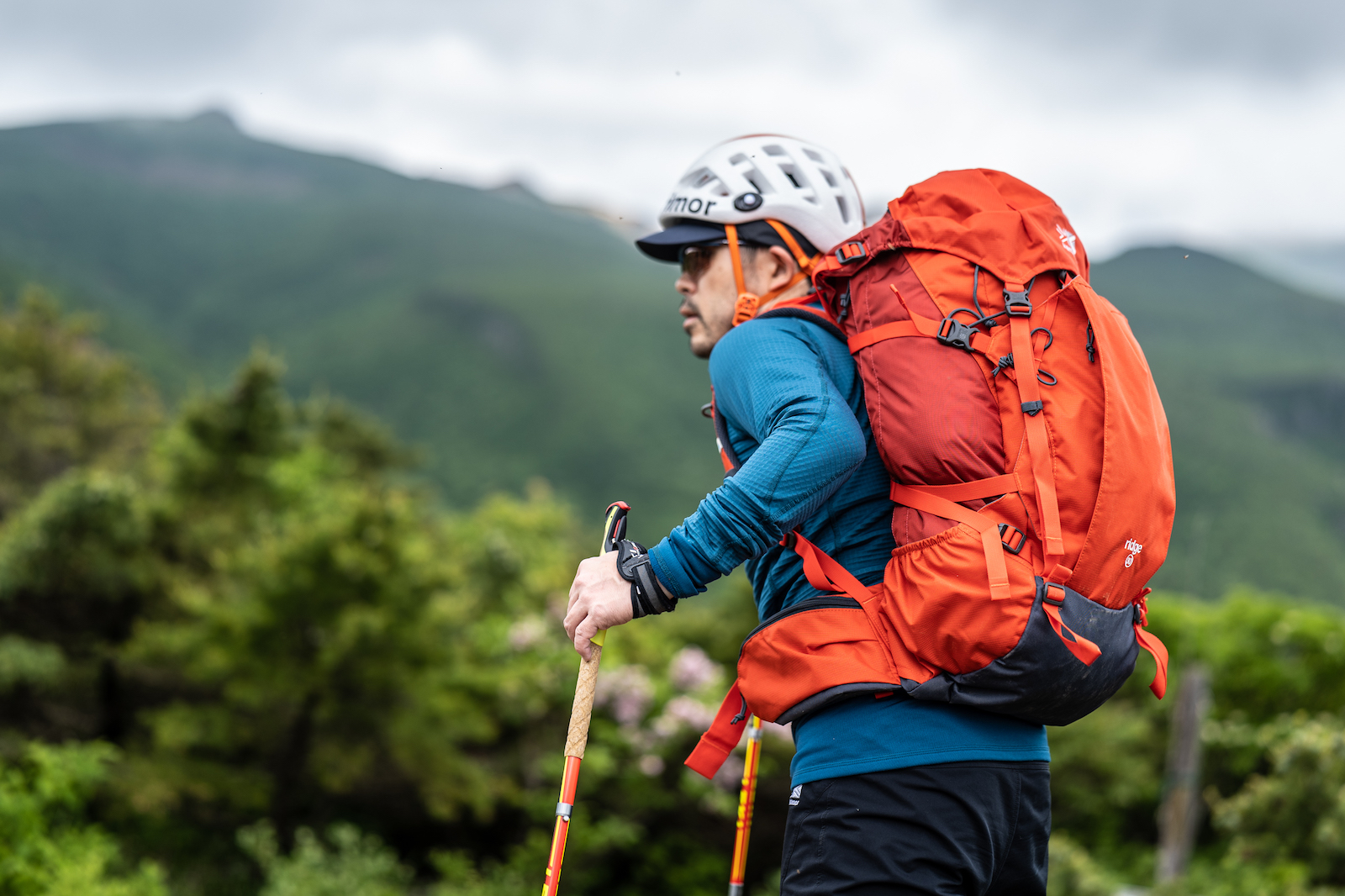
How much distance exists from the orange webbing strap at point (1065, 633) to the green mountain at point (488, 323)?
130ft

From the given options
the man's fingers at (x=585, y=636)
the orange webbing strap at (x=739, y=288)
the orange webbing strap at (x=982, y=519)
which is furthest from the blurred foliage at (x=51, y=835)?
the orange webbing strap at (x=982, y=519)

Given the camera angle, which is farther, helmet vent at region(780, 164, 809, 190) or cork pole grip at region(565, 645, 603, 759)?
helmet vent at region(780, 164, 809, 190)

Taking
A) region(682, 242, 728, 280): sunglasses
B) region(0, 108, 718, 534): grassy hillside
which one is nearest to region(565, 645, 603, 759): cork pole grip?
region(682, 242, 728, 280): sunglasses

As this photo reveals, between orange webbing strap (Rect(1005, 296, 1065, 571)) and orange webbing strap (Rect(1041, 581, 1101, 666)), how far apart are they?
0.05 meters

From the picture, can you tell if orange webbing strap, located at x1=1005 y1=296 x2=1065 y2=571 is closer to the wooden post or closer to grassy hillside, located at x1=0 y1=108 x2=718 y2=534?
the wooden post

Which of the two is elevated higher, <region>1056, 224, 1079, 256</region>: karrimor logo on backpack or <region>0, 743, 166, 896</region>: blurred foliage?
<region>1056, 224, 1079, 256</region>: karrimor logo on backpack

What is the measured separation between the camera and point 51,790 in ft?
16.9

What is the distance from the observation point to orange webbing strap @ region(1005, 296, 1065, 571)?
57.4 inches

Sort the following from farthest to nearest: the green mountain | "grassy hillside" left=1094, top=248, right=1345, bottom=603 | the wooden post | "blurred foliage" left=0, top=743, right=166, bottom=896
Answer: the green mountain < "grassy hillside" left=1094, top=248, right=1345, bottom=603 < the wooden post < "blurred foliage" left=0, top=743, right=166, bottom=896

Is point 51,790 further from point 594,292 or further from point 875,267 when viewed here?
point 594,292

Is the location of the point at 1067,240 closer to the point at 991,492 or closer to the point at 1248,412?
the point at 991,492

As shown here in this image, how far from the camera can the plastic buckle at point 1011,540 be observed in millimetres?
1462

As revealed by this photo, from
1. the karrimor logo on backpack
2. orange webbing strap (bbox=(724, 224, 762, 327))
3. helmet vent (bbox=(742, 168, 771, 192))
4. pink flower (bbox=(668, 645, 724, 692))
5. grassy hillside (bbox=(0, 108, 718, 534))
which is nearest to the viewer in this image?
the karrimor logo on backpack

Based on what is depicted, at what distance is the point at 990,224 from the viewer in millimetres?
1638
